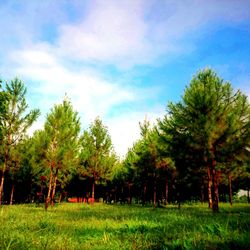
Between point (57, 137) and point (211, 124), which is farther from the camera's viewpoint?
point (57, 137)

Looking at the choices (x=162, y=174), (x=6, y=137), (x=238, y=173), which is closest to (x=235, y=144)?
(x=162, y=174)

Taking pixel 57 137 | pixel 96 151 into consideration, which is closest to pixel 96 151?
pixel 96 151

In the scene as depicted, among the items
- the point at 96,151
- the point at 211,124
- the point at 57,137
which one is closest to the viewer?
the point at 211,124

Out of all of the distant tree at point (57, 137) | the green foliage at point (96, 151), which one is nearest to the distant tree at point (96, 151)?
the green foliage at point (96, 151)

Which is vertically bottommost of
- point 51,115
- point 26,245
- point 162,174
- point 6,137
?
point 26,245

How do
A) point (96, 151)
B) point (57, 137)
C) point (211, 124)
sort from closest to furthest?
point (211, 124)
point (57, 137)
point (96, 151)

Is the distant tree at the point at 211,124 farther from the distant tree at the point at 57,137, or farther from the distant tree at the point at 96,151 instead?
the distant tree at the point at 96,151

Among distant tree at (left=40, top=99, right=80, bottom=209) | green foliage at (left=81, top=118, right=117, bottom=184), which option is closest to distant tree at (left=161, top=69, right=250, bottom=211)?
distant tree at (left=40, top=99, right=80, bottom=209)

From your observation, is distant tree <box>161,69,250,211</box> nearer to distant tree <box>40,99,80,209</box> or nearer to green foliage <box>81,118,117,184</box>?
distant tree <box>40,99,80,209</box>

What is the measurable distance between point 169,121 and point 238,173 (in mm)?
16391

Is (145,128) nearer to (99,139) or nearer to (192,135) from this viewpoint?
(99,139)

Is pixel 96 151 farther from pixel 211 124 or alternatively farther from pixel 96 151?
pixel 211 124

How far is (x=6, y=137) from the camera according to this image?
23.5 metres

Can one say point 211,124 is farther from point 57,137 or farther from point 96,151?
point 96,151
